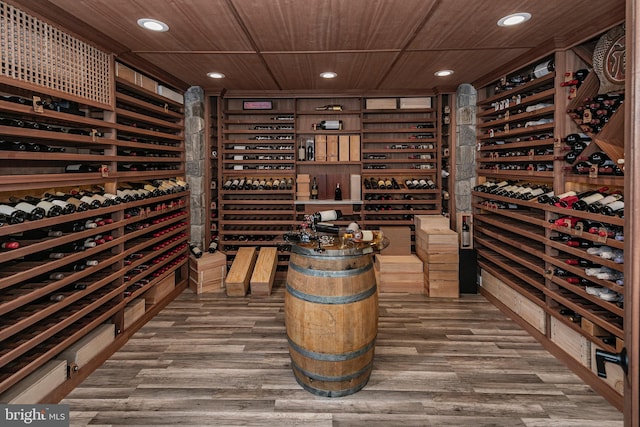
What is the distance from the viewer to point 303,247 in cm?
266

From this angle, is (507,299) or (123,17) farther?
(507,299)

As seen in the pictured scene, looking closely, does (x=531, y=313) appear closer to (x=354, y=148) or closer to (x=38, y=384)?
(x=354, y=148)

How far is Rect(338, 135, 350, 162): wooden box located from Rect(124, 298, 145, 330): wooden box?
135 inches

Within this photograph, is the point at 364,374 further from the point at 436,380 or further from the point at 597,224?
the point at 597,224

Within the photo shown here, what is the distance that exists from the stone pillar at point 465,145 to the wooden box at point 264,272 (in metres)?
2.87

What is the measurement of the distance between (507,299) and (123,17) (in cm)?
470

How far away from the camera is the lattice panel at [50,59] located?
2400 mm

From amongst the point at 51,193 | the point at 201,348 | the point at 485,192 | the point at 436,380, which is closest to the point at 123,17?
the point at 51,193

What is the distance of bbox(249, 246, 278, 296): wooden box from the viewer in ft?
16.2

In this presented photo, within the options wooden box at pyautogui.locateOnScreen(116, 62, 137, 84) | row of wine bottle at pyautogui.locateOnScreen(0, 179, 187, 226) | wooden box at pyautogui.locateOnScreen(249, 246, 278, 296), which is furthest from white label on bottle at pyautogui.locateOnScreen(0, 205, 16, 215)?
wooden box at pyautogui.locateOnScreen(249, 246, 278, 296)

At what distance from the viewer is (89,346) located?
3.08 m

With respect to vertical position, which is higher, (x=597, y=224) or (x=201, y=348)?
(x=597, y=224)

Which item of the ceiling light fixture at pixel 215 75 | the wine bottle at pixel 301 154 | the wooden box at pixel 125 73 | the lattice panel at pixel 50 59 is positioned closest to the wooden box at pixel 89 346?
the lattice panel at pixel 50 59

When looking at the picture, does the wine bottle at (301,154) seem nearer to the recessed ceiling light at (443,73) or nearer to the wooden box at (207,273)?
the wooden box at (207,273)
